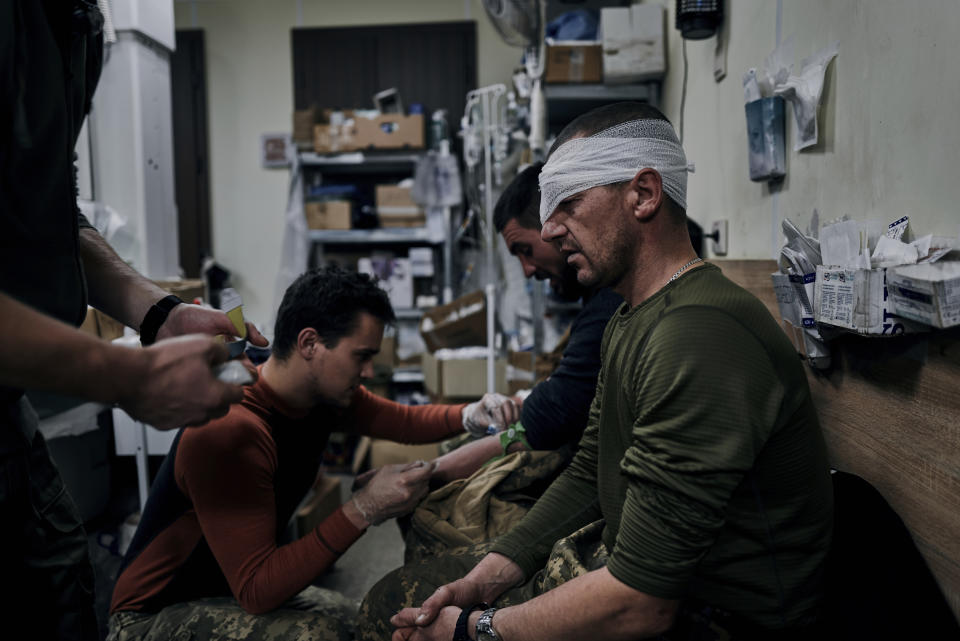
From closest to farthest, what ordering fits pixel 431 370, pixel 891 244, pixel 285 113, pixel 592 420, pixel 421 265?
pixel 891 244 < pixel 592 420 < pixel 431 370 < pixel 421 265 < pixel 285 113

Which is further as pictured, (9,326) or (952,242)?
(952,242)

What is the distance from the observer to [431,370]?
3936mm

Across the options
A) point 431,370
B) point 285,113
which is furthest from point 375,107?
point 431,370

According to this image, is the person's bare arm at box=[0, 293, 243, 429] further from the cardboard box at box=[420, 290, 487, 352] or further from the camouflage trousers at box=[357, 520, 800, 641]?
the cardboard box at box=[420, 290, 487, 352]

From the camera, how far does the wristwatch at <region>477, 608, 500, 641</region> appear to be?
105 centimetres

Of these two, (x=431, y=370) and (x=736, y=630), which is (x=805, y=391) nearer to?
(x=736, y=630)

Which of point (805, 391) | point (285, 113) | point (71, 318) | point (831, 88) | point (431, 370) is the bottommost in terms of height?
point (431, 370)

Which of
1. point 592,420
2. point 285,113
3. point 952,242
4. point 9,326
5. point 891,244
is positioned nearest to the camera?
point 9,326

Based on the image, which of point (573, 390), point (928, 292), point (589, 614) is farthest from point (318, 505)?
point (928, 292)

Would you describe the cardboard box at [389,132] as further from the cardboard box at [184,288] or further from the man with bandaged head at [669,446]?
the man with bandaged head at [669,446]

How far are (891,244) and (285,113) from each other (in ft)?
15.4

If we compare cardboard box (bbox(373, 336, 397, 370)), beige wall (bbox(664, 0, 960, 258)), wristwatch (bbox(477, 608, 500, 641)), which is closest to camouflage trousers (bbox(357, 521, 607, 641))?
wristwatch (bbox(477, 608, 500, 641))

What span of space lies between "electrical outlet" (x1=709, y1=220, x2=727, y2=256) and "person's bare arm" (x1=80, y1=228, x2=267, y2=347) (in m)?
1.60

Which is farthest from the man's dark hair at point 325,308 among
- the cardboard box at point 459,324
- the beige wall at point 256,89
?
the beige wall at point 256,89
